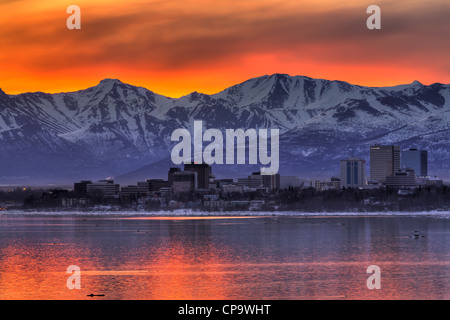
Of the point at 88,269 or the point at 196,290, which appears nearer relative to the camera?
the point at 196,290

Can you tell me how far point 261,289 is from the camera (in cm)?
6925

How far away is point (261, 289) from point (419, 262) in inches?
1126

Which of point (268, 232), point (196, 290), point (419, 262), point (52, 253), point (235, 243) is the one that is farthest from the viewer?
point (268, 232)

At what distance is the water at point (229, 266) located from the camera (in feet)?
223

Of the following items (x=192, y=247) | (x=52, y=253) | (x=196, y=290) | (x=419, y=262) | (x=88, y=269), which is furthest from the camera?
(x=192, y=247)

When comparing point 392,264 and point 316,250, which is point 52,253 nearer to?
point 316,250

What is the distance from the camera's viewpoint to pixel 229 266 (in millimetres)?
87438

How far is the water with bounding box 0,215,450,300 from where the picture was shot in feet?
223
